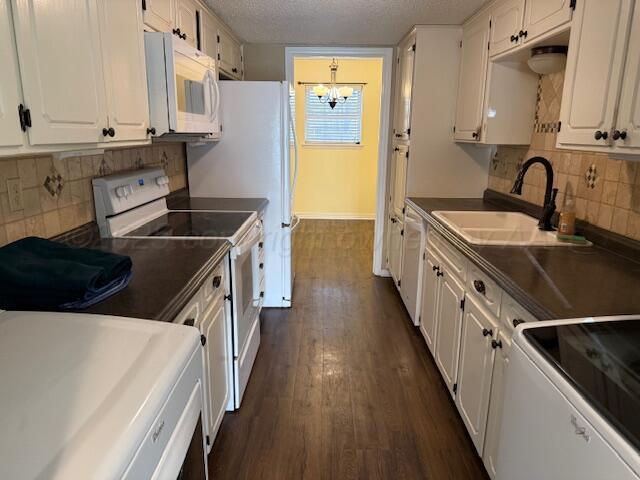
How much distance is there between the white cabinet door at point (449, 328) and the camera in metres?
2.15

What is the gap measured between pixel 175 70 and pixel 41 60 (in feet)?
2.69

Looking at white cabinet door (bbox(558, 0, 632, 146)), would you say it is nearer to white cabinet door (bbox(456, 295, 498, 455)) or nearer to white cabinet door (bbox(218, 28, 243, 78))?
white cabinet door (bbox(456, 295, 498, 455))

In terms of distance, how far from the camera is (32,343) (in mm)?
953

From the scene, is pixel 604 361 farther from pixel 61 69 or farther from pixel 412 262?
pixel 412 262

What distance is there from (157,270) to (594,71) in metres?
1.74

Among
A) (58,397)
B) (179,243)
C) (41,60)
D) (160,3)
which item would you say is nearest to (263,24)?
(160,3)

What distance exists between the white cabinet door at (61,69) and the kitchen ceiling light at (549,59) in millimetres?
2062

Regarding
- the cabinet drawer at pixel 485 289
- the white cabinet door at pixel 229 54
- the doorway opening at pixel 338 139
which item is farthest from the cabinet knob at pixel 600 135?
the doorway opening at pixel 338 139

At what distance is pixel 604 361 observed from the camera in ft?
3.28

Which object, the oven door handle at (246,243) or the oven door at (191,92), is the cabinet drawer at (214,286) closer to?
the oven door handle at (246,243)

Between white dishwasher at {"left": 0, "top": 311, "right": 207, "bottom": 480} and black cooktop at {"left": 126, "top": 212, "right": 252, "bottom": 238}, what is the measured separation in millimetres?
1068

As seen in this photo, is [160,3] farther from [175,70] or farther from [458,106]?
[458,106]

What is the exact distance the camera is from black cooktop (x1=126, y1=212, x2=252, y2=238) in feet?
7.06

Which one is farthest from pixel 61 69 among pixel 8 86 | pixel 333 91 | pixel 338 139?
pixel 338 139
